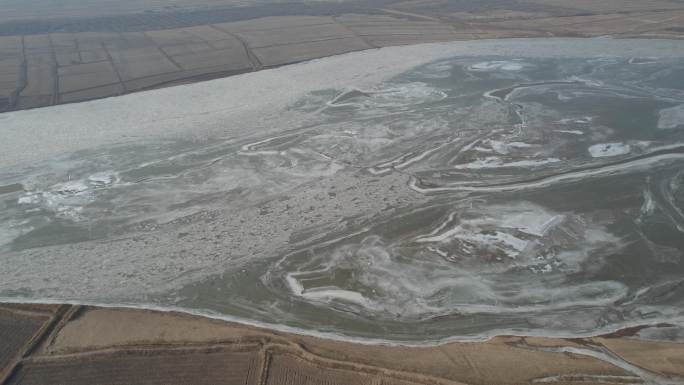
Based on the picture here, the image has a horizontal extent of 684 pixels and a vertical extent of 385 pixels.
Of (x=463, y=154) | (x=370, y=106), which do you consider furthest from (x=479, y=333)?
(x=370, y=106)


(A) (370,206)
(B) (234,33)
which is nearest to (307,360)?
(A) (370,206)

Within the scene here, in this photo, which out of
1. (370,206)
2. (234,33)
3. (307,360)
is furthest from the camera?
(234,33)

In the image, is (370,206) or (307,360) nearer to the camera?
(307,360)

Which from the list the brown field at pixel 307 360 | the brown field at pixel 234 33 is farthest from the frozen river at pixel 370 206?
the brown field at pixel 234 33

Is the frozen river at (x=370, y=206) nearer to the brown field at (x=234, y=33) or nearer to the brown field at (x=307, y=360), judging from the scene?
the brown field at (x=307, y=360)

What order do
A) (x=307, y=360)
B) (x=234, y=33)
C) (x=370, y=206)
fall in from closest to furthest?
(x=307, y=360), (x=370, y=206), (x=234, y=33)

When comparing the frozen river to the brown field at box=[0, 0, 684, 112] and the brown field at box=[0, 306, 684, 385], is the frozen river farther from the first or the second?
the brown field at box=[0, 0, 684, 112]

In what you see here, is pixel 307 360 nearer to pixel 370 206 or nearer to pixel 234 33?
pixel 370 206
